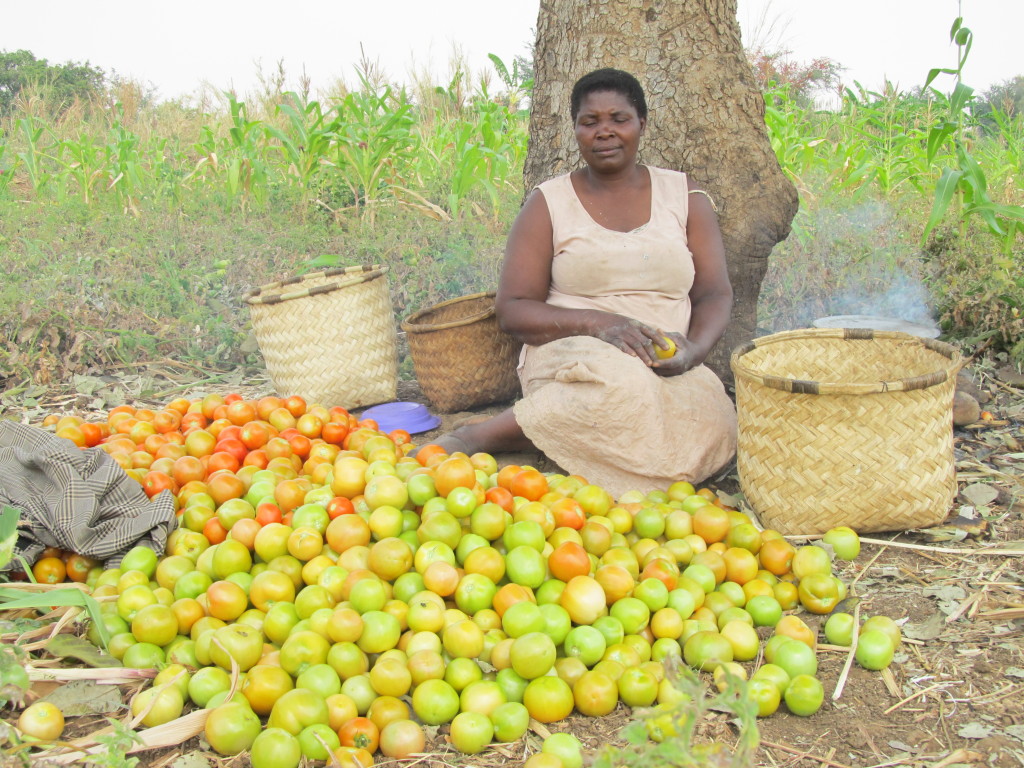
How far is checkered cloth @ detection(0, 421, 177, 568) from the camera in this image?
233 centimetres

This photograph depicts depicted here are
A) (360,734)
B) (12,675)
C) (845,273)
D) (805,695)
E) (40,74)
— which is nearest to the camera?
(12,675)

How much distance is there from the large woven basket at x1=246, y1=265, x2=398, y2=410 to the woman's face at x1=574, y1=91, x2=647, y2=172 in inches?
58.2

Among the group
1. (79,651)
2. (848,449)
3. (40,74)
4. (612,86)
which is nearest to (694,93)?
(612,86)

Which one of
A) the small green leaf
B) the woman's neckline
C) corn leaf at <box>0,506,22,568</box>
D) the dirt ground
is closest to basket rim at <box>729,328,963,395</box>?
the dirt ground

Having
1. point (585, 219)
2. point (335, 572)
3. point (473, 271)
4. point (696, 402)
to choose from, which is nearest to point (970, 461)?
point (696, 402)

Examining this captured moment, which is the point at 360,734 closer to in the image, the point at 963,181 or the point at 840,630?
the point at 840,630

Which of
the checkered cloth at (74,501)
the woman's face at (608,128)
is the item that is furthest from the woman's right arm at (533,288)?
the checkered cloth at (74,501)

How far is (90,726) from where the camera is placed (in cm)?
188

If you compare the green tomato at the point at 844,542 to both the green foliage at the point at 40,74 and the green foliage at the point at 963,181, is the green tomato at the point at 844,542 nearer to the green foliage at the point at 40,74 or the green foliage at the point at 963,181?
the green foliage at the point at 963,181

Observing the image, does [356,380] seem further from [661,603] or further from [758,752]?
[758,752]

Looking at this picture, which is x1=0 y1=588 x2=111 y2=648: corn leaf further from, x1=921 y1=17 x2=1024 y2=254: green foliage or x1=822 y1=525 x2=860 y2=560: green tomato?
x1=921 y1=17 x2=1024 y2=254: green foliage

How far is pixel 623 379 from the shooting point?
291 centimetres

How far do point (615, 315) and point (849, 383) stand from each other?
92cm

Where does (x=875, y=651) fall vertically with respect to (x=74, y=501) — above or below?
below
